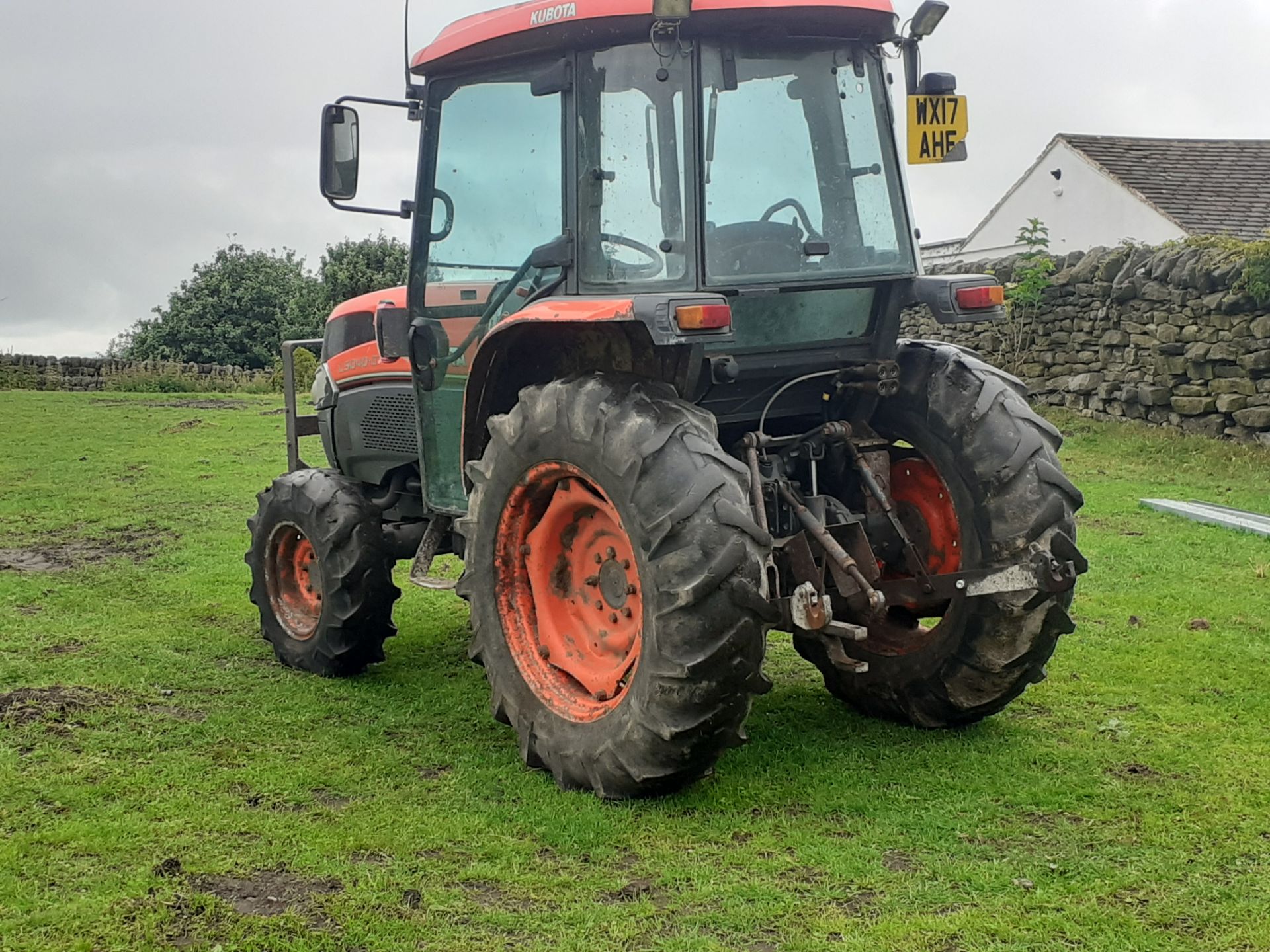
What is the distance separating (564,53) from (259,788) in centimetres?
276

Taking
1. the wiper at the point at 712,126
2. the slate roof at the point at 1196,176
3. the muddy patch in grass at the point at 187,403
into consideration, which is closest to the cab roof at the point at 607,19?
the wiper at the point at 712,126

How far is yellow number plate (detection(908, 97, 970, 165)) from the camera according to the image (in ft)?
15.6

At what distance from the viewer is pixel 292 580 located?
20.6 ft

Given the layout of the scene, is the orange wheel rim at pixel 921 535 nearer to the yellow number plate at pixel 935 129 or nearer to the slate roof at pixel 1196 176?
the yellow number plate at pixel 935 129

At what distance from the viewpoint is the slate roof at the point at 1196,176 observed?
2092cm

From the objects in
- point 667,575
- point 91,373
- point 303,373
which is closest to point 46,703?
point 667,575

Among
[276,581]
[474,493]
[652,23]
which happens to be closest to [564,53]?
[652,23]

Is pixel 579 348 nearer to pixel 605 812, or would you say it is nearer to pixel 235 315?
pixel 605 812

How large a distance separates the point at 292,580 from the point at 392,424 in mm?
979

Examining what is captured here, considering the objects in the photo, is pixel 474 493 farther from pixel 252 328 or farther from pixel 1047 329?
pixel 252 328

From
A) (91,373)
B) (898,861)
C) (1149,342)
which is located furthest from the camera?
(91,373)

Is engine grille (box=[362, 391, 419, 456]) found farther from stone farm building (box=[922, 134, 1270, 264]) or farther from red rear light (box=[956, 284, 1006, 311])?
stone farm building (box=[922, 134, 1270, 264])

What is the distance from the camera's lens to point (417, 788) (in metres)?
4.38

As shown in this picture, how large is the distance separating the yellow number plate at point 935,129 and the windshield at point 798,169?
0.12m
